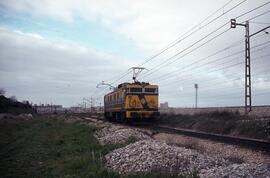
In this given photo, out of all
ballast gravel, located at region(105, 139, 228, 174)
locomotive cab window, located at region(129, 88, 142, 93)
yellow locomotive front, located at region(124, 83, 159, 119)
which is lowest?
ballast gravel, located at region(105, 139, 228, 174)

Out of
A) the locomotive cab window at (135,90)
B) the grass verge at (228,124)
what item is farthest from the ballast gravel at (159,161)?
the locomotive cab window at (135,90)

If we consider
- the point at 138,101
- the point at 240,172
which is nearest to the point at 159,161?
the point at 240,172

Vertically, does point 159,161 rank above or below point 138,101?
below

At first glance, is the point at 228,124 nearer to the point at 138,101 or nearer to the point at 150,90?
the point at 138,101

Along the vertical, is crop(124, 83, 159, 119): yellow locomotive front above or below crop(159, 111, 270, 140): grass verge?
above

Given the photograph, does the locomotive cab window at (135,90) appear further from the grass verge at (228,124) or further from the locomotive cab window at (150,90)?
the grass verge at (228,124)

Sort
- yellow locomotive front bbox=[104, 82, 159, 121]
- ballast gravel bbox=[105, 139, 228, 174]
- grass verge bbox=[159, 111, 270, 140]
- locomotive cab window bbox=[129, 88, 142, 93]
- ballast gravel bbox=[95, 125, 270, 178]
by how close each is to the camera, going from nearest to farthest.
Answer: ballast gravel bbox=[95, 125, 270, 178]
ballast gravel bbox=[105, 139, 228, 174]
grass verge bbox=[159, 111, 270, 140]
yellow locomotive front bbox=[104, 82, 159, 121]
locomotive cab window bbox=[129, 88, 142, 93]

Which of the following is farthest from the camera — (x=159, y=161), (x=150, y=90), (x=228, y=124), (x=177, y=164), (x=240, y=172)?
(x=150, y=90)

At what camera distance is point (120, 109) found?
34.6m

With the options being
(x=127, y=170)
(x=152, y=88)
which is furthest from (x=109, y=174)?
(x=152, y=88)

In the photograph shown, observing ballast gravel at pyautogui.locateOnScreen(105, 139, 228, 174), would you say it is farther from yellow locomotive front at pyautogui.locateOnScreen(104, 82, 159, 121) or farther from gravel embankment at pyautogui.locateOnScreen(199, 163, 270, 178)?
yellow locomotive front at pyautogui.locateOnScreen(104, 82, 159, 121)

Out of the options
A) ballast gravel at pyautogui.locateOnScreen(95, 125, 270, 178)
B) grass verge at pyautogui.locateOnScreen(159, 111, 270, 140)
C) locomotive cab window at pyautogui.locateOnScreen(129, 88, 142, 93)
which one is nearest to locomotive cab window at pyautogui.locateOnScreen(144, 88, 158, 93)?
locomotive cab window at pyautogui.locateOnScreen(129, 88, 142, 93)

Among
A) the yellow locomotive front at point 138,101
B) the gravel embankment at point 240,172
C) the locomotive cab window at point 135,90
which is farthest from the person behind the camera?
the locomotive cab window at point 135,90

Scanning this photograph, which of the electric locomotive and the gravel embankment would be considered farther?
the electric locomotive
